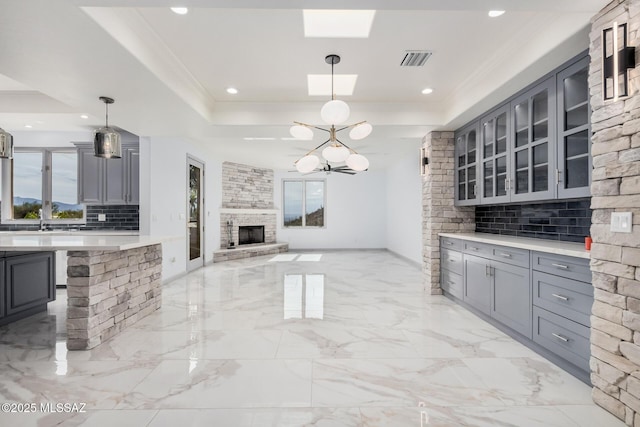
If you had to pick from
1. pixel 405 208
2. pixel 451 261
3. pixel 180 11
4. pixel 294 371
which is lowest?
pixel 294 371

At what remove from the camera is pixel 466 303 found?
4004mm

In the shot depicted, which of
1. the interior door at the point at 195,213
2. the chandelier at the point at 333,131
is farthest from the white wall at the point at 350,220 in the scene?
the chandelier at the point at 333,131

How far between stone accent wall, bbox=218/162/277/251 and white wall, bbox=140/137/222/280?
1.83 meters

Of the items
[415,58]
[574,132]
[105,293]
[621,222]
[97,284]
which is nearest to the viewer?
[621,222]

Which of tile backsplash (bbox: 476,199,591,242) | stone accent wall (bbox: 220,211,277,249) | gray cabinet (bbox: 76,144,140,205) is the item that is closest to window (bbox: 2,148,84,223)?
gray cabinet (bbox: 76,144,140,205)

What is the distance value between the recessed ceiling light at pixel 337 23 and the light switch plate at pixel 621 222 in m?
2.18

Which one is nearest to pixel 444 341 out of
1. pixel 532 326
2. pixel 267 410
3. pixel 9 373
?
pixel 532 326

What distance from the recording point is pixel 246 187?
30.7ft

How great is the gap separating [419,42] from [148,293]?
3988mm

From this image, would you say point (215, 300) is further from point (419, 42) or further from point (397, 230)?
point (397, 230)

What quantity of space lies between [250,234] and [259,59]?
687cm

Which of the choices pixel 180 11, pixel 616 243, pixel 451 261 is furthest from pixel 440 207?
pixel 180 11

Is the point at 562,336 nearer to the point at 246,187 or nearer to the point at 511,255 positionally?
the point at 511,255

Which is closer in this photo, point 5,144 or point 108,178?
point 5,144
